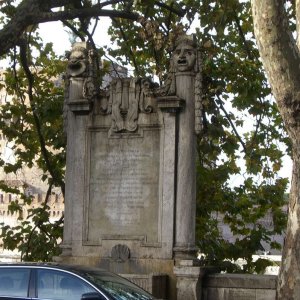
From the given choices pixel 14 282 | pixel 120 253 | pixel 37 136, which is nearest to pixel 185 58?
pixel 120 253

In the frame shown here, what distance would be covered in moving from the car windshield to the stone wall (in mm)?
3242

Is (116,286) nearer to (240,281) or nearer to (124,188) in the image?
(240,281)

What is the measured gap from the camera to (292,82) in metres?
12.3

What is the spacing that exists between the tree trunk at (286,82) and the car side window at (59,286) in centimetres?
296

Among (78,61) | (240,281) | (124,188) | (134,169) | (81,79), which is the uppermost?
(78,61)

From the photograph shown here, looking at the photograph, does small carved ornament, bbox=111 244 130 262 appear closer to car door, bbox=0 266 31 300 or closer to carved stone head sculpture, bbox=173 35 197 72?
carved stone head sculpture, bbox=173 35 197 72

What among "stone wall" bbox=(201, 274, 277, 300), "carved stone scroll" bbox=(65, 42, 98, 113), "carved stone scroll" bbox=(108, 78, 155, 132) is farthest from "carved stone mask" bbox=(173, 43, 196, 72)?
"stone wall" bbox=(201, 274, 277, 300)

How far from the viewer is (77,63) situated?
55.7ft

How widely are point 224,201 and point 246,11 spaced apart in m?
4.89

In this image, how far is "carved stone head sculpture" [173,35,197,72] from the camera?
16203 millimetres

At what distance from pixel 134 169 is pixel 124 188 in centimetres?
39

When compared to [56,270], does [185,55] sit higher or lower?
higher

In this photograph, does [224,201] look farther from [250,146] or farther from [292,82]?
[292,82]

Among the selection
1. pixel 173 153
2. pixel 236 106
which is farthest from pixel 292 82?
pixel 236 106
